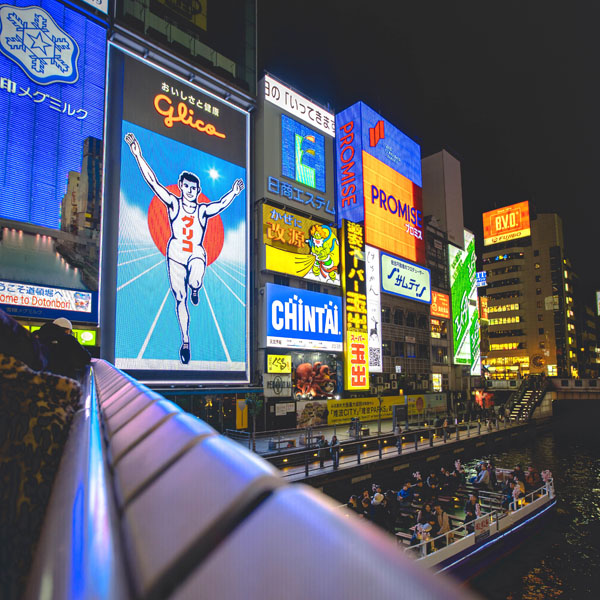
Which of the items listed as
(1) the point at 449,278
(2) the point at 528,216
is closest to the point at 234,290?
(1) the point at 449,278

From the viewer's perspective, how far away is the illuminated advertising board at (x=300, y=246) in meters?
30.9

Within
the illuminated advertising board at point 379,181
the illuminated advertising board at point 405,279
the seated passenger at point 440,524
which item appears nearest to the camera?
the seated passenger at point 440,524

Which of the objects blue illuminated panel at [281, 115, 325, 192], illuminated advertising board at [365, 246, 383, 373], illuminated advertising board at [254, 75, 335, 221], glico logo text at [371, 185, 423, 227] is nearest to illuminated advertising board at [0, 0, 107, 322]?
illuminated advertising board at [254, 75, 335, 221]

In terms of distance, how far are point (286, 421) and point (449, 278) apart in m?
33.3

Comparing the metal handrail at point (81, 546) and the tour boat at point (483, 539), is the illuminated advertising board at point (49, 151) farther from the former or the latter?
the metal handrail at point (81, 546)

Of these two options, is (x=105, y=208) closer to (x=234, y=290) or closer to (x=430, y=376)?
(x=234, y=290)

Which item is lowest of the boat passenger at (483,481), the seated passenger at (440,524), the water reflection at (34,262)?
the boat passenger at (483,481)

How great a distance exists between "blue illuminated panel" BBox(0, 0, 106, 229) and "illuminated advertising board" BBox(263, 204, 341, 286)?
12105 mm

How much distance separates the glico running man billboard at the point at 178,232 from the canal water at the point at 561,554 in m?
17.1

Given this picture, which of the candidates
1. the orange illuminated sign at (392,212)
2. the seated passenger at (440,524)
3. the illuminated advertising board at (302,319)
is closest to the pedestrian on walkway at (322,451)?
the seated passenger at (440,524)

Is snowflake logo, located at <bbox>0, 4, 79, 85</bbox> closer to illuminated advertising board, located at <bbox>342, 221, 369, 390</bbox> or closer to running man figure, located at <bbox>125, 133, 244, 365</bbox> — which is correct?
running man figure, located at <bbox>125, 133, 244, 365</bbox>

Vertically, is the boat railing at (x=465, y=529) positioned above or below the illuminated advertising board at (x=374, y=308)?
below

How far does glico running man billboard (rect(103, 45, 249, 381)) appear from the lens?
23.9 metres

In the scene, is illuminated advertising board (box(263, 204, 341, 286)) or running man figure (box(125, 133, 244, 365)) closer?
running man figure (box(125, 133, 244, 365))
